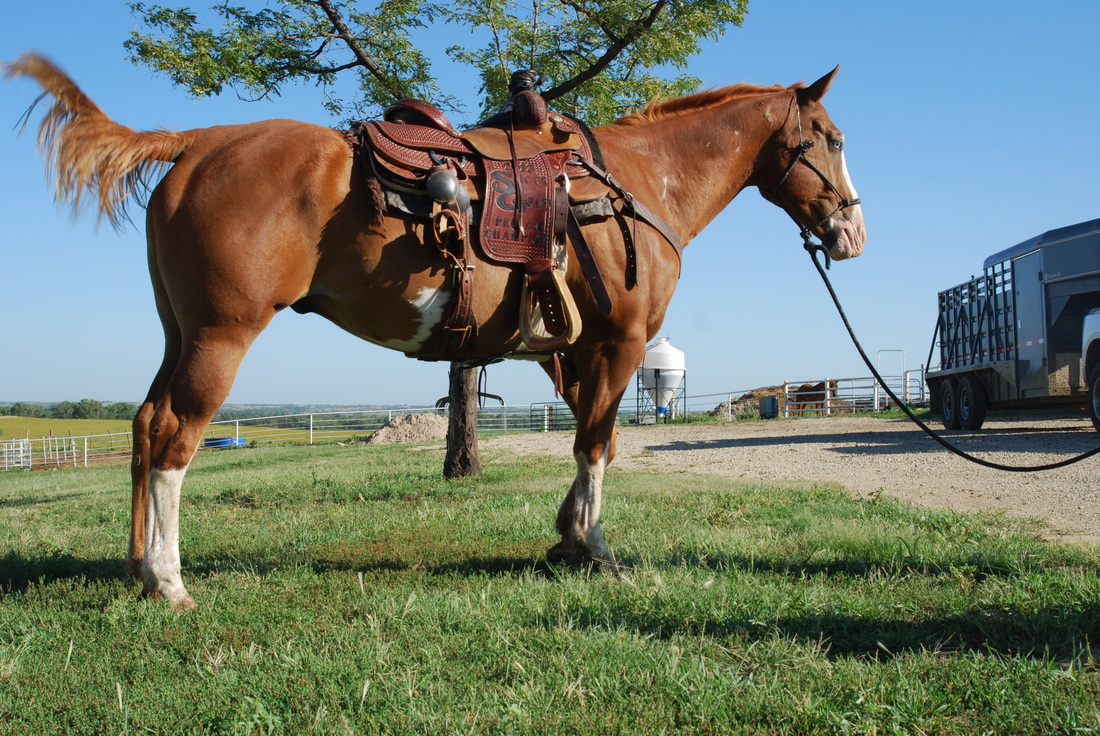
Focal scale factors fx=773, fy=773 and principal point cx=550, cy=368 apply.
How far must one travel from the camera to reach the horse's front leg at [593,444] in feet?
14.2

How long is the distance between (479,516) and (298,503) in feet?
8.86

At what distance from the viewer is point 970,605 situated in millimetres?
3457

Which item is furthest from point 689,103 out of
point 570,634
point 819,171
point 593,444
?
point 570,634

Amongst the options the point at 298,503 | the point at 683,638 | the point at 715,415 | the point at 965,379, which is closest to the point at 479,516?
the point at 298,503

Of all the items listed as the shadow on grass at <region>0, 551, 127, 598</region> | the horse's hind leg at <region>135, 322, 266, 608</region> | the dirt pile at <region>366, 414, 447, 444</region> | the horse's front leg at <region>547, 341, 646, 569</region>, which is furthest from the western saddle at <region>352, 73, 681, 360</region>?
the dirt pile at <region>366, 414, 447, 444</region>

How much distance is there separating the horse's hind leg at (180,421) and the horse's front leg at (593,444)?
1.78 meters

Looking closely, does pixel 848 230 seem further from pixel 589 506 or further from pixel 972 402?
pixel 972 402

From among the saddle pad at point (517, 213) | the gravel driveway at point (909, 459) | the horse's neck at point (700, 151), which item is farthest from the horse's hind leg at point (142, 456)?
the gravel driveway at point (909, 459)

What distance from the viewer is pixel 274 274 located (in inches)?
141

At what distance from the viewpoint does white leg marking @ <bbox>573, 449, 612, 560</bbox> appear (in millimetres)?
4309

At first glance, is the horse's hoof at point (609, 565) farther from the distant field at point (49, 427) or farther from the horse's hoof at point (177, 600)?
the distant field at point (49, 427)

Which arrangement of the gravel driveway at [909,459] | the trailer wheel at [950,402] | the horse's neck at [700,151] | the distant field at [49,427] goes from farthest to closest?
the distant field at [49,427]
the trailer wheel at [950,402]
the gravel driveway at [909,459]
the horse's neck at [700,151]

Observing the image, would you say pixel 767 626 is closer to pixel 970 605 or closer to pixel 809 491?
pixel 970 605

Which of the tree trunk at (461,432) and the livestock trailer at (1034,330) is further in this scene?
the livestock trailer at (1034,330)
